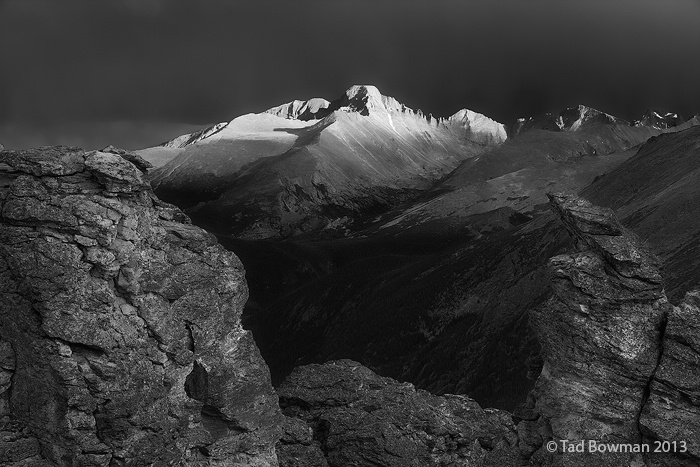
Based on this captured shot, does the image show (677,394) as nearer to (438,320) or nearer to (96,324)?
Result: (96,324)

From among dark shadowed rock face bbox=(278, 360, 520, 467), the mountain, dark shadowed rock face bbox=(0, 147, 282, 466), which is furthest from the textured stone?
the mountain

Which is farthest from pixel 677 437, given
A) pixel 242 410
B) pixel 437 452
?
pixel 242 410

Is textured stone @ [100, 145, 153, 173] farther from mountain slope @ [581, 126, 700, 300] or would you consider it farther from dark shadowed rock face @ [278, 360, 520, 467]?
mountain slope @ [581, 126, 700, 300]

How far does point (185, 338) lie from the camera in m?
21.4

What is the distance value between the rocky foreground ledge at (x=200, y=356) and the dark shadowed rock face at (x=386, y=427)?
80mm

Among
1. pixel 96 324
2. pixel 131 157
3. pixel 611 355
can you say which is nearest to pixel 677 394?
pixel 611 355

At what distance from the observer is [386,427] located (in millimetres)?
25734

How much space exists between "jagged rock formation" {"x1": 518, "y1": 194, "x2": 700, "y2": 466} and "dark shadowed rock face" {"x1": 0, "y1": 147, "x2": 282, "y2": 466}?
12.4 meters

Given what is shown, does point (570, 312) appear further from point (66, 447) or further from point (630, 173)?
point (630, 173)

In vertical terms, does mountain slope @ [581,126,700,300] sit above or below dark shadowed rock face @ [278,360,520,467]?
above

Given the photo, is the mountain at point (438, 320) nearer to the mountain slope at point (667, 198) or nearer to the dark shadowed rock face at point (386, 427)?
the mountain slope at point (667, 198)

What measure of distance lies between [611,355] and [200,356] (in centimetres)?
1466

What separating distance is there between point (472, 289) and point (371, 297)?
1346 inches

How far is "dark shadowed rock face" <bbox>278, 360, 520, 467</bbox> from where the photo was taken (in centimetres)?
2517
